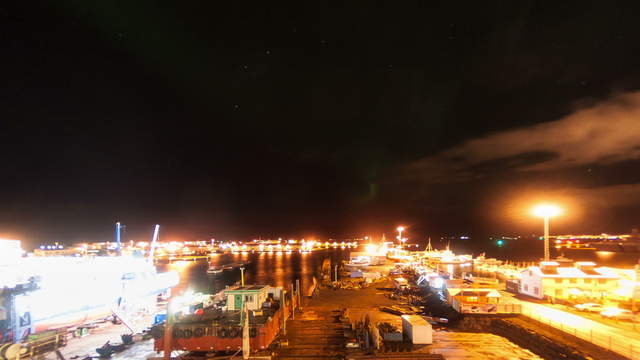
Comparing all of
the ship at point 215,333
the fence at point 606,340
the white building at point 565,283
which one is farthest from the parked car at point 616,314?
the ship at point 215,333

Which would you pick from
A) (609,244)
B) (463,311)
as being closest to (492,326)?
(463,311)

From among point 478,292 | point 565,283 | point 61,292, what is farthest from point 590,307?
point 61,292

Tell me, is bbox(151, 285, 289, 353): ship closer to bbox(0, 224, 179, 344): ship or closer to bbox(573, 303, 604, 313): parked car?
bbox(0, 224, 179, 344): ship

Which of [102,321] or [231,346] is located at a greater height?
[231,346]

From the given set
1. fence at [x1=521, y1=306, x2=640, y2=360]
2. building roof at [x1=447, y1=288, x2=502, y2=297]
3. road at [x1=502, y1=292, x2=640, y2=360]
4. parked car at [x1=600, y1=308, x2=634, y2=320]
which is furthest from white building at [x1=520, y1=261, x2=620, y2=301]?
fence at [x1=521, y1=306, x2=640, y2=360]

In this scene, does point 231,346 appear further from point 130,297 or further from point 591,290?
point 591,290

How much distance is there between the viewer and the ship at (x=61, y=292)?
2474cm

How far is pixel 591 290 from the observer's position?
30984mm

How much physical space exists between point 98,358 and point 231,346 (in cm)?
887

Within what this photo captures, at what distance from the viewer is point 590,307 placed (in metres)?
24.6

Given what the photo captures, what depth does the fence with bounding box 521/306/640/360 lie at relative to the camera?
16.9m

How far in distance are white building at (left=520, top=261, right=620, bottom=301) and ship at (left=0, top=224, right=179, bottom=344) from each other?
33944mm

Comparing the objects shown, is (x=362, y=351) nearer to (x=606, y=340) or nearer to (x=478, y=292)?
(x=606, y=340)

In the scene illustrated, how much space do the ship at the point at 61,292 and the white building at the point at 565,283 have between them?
3394 cm
